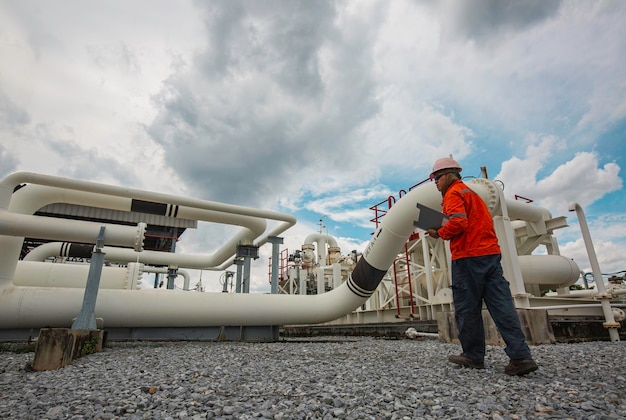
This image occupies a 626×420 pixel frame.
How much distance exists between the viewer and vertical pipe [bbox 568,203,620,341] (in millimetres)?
4758

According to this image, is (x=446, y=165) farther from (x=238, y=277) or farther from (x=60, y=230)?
(x=238, y=277)

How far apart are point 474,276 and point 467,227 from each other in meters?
0.38

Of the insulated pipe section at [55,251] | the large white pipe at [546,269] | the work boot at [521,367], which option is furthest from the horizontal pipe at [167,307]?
the insulated pipe section at [55,251]

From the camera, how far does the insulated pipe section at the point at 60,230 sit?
4531 millimetres

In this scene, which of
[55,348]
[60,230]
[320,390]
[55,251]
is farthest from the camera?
[55,251]

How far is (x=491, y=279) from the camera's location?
2549 mm

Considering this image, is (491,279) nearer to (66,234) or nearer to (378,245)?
(378,245)

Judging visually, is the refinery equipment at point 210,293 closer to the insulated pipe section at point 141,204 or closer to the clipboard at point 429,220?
the insulated pipe section at point 141,204

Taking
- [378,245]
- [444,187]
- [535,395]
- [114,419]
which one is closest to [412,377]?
[535,395]

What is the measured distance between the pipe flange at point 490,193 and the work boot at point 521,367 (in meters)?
3.37

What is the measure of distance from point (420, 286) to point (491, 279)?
6.27 metres

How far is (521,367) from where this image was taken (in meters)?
2.28

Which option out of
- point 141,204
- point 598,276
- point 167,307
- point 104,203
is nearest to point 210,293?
point 167,307

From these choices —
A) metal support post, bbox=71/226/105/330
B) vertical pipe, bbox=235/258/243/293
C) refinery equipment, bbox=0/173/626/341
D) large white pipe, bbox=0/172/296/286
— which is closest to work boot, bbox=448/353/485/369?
refinery equipment, bbox=0/173/626/341
